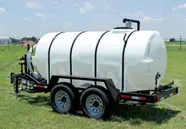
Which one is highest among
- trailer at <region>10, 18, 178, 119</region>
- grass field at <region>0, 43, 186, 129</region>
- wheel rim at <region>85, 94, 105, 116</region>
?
trailer at <region>10, 18, 178, 119</region>

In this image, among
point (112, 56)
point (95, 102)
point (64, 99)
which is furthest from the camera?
point (64, 99)

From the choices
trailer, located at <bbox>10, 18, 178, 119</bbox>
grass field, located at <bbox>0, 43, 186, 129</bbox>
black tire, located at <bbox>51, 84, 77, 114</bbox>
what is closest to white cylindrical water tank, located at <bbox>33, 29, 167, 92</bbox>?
trailer, located at <bbox>10, 18, 178, 119</bbox>

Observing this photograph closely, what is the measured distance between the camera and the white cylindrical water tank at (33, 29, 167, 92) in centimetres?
790

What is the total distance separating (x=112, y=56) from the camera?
8.17 m

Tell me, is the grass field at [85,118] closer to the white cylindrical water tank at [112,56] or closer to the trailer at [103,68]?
the trailer at [103,68]

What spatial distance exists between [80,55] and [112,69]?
1005mm

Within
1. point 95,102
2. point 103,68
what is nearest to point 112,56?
point 103,68

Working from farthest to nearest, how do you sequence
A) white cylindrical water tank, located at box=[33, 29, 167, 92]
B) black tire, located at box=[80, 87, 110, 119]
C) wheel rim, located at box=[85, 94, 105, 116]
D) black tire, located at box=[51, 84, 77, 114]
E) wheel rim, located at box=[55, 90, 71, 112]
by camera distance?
wheel rim, located at box=[55, 90, 71, 112]
black tire, located at box=[51, 84, 77, 114]
wheel rim, located at box=[85, 94, 105, 116]
black tire, located at box=[80, 87, 110, 119]
white cylindrical water tank, located at box=[33, 29, 167, 92]

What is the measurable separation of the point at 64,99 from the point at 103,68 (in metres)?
1.46

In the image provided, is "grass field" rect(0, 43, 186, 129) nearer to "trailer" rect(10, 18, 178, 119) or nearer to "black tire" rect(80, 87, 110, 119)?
"black tire" rect(80, 87, 110, 119)

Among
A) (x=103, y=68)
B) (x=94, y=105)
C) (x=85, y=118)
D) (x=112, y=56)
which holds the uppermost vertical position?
(x=112, y=56)

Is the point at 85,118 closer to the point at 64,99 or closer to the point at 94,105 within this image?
the point at 94,105

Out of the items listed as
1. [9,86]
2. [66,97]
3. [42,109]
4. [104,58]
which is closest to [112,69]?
[104,58]

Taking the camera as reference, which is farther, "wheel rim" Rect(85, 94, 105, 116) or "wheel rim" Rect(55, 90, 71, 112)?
"wheel rim" Rect(55, 90, 71, 112)
